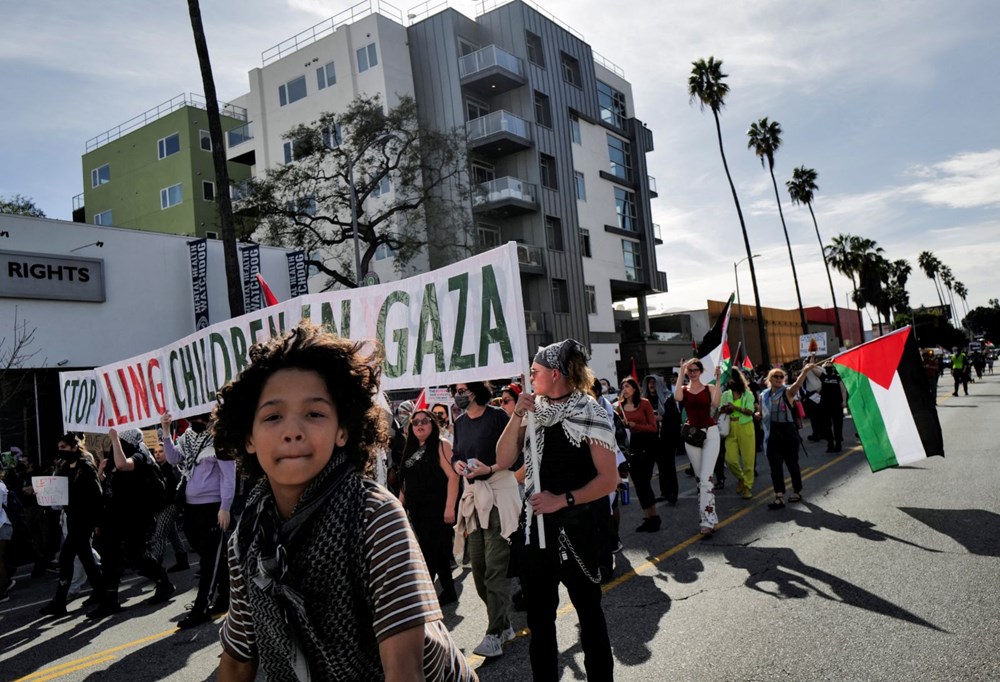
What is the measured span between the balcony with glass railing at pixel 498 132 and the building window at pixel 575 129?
186 inches

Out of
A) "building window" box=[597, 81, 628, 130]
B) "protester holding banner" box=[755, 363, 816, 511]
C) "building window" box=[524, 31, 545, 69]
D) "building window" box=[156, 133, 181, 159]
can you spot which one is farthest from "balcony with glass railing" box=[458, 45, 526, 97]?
"protester holding banner" box=[755, 363, 816, 511]

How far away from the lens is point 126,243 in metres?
21.4

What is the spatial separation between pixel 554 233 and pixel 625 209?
29.6 feet

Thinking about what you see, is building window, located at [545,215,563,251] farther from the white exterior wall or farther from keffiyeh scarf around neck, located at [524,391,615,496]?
keffiyeh scarf around neck, located at [524,391,615,496]

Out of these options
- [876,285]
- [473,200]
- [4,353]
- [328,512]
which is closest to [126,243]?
[4,353]

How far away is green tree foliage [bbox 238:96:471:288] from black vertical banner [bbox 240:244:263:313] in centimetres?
673

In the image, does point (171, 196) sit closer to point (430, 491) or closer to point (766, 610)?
point (430, 491)

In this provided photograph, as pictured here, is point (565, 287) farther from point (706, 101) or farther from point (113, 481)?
point (113, 481)

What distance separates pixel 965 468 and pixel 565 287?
2839 centimetres

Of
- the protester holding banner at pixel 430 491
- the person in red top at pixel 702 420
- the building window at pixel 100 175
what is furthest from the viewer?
the building window at pixel 100 175

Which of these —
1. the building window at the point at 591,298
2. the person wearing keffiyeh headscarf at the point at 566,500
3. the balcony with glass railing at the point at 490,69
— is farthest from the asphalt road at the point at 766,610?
the building window at the point at 591,298

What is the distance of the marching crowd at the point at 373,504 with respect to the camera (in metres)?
1.75

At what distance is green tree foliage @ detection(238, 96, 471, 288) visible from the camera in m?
31.5

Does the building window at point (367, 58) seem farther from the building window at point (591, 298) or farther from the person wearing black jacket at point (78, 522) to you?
the person wearing black jacket at point (78, 522)
